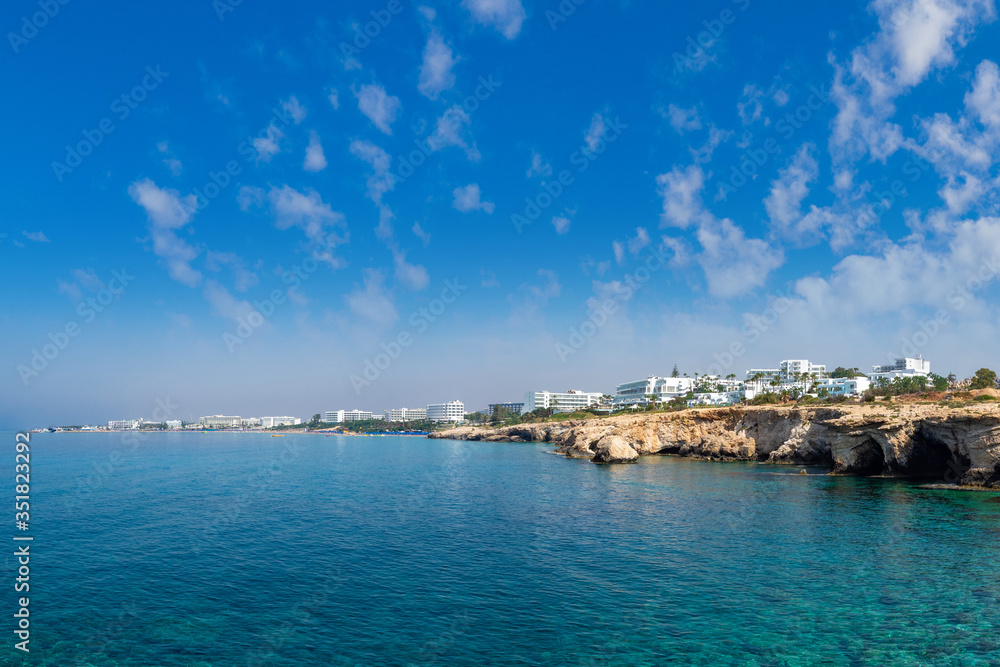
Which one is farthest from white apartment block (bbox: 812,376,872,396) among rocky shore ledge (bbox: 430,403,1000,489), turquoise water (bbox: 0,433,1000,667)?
turquoise water (bbox: 0,433,1000,667)

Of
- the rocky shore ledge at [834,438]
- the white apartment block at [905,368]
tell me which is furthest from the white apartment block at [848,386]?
the rocky shore ledge at [834,438]

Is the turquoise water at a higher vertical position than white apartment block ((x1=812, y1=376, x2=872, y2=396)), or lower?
lower

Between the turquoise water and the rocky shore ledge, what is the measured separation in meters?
5.77

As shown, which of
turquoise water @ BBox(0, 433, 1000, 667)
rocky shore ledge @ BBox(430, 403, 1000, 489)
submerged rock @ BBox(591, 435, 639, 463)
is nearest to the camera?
turquoise water @ BBox(0, 433, 1000, 667)

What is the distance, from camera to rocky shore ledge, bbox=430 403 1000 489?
156ft

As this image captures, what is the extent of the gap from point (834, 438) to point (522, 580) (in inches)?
2108

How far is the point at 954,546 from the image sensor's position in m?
29.3

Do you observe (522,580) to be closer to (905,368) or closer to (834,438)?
(834,438)

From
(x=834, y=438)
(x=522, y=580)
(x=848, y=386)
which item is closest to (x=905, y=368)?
(x=848, y=386)

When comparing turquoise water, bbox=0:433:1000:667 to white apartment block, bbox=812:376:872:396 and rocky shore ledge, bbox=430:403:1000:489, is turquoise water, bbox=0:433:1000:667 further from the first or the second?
white apartment block, bbox=812:376:872:396

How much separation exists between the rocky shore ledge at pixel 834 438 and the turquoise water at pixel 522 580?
227 inches

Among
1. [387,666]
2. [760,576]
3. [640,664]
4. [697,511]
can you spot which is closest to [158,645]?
[387,666]

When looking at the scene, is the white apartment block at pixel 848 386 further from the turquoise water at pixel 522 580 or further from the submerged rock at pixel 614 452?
the turquoise water at pixel 522 580

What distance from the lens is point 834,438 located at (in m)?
61.9
